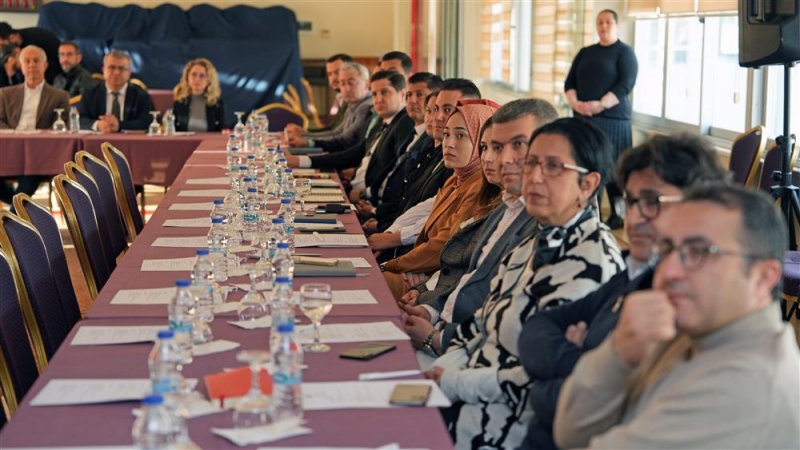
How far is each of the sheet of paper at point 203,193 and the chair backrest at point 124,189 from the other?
0.59 meters

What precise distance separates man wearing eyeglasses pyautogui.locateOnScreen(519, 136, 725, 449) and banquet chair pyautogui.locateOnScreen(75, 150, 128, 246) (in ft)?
11.8

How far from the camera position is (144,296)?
3.34m

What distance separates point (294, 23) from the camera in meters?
15.9

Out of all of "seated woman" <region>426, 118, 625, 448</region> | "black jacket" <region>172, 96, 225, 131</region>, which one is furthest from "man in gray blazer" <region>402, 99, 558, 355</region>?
"black jacket" <region>172, 96, 225, 131</region>

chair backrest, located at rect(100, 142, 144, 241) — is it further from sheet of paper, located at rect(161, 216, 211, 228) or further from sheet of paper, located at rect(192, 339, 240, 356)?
sheet of paper, located at rect(192, 339, 240, 356)

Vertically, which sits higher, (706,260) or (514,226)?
(706,260)

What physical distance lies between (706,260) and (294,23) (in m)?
14.6

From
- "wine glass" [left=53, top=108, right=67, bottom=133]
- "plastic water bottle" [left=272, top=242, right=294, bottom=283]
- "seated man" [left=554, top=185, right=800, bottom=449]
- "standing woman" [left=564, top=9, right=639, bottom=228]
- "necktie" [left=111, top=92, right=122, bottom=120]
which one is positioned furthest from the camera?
"necktie" [left=111, top=92, right=122, bottom=120]

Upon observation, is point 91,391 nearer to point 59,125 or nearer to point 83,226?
point 83,226

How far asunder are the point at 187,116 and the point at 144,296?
6429 mm

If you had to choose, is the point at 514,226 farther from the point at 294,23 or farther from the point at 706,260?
the point at 294,23


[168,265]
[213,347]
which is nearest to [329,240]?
[168,265]

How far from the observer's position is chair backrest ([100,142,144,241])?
21.1 ft

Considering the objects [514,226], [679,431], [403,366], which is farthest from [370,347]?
[679,431]
